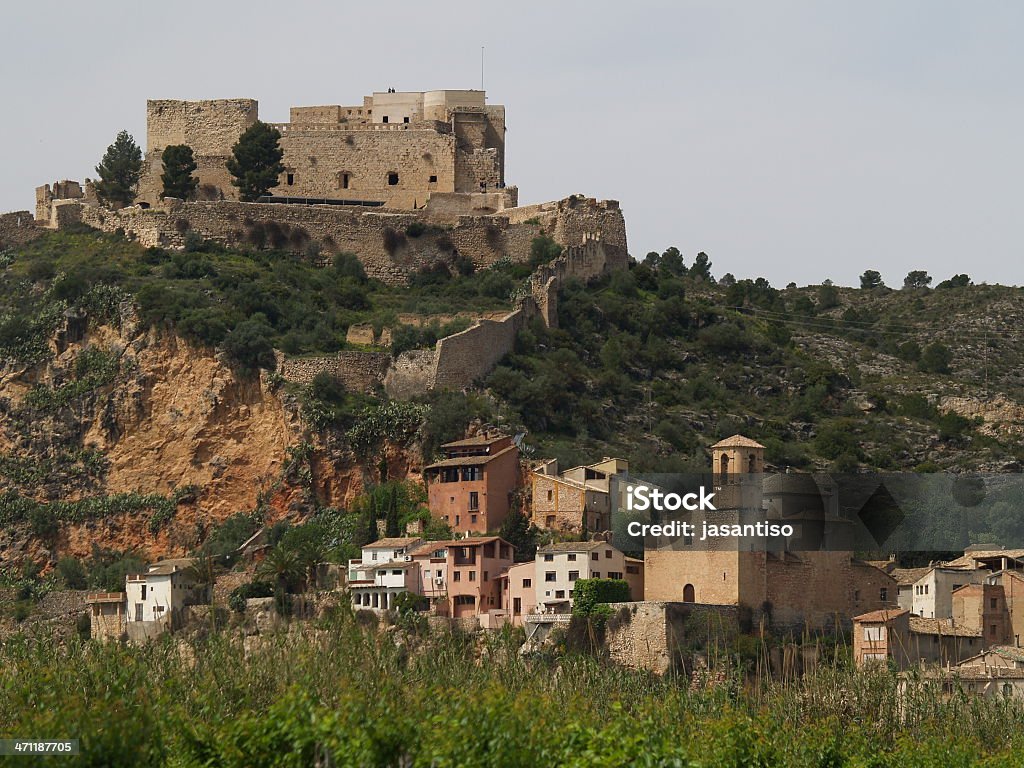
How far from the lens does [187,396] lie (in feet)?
228

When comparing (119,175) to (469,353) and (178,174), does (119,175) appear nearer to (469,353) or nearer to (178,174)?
(178,174)

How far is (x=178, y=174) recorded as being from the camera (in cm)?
8219

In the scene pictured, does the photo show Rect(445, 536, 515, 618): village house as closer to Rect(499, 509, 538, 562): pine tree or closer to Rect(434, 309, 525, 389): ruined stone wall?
Rect(499, 509, 538, 562): pine tree

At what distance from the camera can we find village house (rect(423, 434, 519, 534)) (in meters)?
64.0

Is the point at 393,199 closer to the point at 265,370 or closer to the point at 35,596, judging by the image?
the point at 265,370

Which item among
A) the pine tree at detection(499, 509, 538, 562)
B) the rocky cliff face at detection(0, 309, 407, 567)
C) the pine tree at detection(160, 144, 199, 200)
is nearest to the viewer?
the pine tree at detection(499, 509, 538, 562)

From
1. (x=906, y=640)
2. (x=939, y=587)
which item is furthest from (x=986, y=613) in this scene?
(x=906, y=640)

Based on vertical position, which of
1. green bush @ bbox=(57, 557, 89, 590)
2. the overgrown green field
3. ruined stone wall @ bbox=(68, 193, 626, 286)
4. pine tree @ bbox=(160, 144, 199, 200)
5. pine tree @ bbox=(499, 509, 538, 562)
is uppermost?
pine tree @ bbox=(160, 144, 199, 200)

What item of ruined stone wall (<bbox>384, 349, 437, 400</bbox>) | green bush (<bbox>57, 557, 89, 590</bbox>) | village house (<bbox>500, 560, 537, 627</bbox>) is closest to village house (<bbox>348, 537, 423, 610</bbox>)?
village house (<bbox>500, 560, 537, 627</bbox>)

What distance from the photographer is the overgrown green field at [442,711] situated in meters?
39.1

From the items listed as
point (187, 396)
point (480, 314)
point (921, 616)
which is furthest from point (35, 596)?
point (921, 616)

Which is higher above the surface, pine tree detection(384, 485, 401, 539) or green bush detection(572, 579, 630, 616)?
pine tree detection(384, 485, 401, 539)

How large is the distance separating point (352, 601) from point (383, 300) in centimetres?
1861

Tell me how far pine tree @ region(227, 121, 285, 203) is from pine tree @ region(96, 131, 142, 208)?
3.64m
